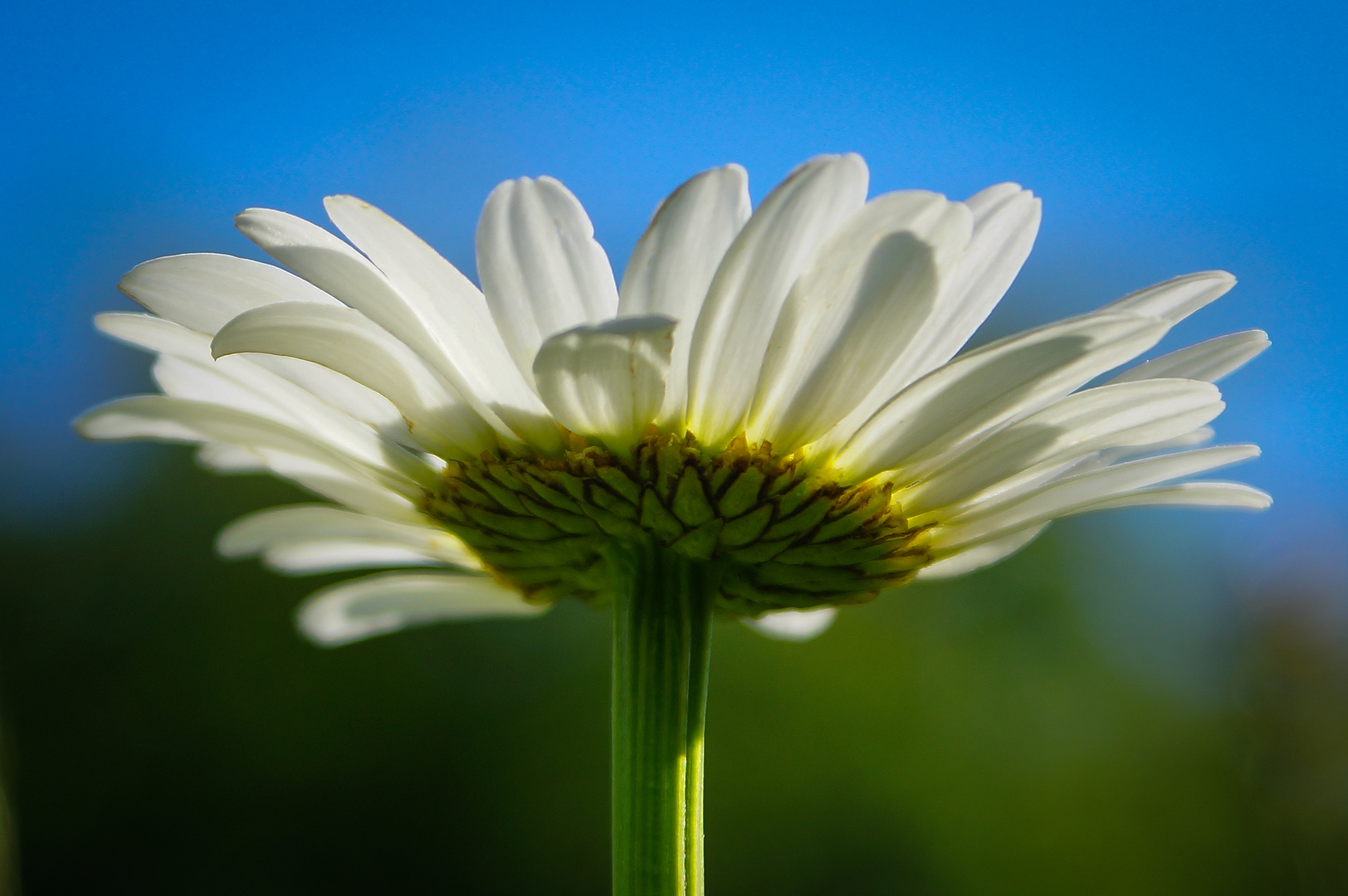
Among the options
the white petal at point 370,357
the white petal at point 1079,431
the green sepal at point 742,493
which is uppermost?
the white petal at point 370,357

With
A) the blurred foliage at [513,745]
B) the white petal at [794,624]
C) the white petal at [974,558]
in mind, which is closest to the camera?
the white petal at [974,558]

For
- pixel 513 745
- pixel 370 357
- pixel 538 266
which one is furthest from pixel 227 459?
pixel 513 745

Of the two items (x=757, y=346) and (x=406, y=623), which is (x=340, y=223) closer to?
(x=757, y=346)

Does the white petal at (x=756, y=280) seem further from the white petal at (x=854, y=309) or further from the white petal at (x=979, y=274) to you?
the white petal at (x=979, y=274)

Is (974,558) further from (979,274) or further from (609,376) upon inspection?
(609,376)

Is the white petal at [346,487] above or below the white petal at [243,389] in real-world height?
below

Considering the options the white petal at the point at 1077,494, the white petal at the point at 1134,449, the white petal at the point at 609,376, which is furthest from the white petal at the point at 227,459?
the white petal at the point at 1134,449
